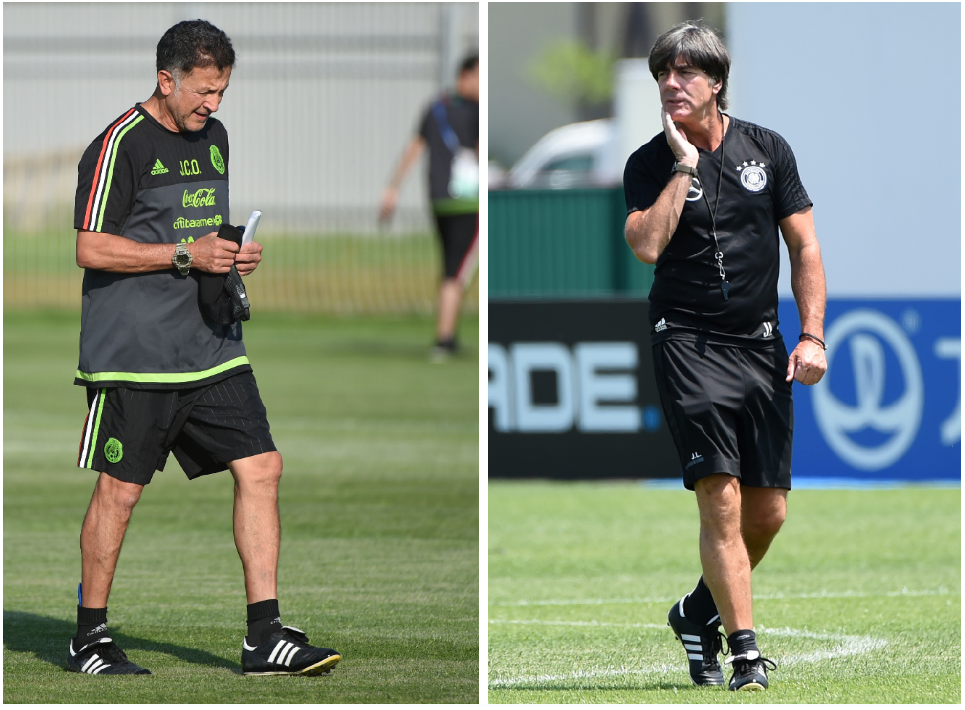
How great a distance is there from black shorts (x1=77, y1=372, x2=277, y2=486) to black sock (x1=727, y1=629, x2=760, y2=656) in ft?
5.23

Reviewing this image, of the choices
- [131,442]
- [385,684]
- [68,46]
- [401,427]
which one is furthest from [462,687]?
[68,46]

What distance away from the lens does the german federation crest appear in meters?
5.01

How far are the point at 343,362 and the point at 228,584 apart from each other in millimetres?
9379

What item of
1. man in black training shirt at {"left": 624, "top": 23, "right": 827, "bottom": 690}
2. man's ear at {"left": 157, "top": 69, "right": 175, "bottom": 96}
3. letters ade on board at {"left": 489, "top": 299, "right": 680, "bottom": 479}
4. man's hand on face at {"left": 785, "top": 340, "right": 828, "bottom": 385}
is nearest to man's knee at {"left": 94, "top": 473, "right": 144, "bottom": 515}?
man's ear at {"left": 157, "top": 69, "right": 175, "bottom": 96}

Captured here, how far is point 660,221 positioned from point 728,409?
0.64 m

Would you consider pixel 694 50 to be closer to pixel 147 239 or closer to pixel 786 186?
pixel 786 186

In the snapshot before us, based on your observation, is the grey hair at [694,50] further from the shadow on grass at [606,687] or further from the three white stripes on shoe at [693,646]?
the shadow on grass at [606,687]

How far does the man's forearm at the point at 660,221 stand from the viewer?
484 cm

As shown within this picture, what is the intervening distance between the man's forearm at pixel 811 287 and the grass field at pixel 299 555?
5.08ft

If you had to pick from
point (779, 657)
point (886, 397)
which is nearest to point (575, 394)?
point (886, 397)

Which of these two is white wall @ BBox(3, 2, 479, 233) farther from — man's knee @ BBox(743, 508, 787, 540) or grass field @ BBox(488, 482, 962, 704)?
man's knee @ BBox(743, 508, 787, 540)

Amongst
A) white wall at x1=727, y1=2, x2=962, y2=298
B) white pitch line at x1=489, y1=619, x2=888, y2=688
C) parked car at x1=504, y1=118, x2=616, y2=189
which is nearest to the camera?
white pitch line at x1=489, y1=619, x2=888, y2=688

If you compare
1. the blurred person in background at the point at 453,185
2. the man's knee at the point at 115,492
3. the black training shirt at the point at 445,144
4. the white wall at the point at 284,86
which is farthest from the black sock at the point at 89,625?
the white wall at the point at 284,86

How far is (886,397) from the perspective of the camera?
36.9 feet
